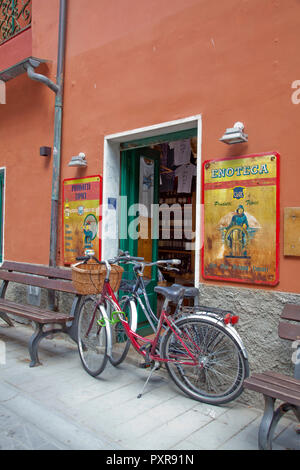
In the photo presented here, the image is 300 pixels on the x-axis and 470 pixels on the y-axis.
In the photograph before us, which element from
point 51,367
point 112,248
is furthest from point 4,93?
point 51,367

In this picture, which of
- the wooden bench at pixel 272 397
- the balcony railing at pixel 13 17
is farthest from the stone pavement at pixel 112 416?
the balcony railing at pixel 13 17

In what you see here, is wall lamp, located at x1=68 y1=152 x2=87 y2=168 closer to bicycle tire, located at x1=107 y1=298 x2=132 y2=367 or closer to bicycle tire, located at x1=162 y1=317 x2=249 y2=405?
bicycle tire, located at x1=107 y1=298 x2=132 y2=367

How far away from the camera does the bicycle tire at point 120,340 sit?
3.78 m

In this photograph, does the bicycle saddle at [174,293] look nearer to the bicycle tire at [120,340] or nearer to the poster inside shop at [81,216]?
the bicycle tire at [120,340]

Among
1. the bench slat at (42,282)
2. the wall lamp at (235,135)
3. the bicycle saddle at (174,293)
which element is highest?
the wall lamp at (235,135)

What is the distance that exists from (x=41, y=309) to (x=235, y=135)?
3029 millimetres

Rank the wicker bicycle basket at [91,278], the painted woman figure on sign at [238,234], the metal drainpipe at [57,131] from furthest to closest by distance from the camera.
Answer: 1. the metal drainpipe at [57,131]
2. the wicker bicycle basket at [91,278]
3. the painted woman figure on sign at [238,234]

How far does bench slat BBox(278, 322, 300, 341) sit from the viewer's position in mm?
2742

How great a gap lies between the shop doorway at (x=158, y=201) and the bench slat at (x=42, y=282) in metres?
0.78

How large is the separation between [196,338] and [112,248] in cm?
187

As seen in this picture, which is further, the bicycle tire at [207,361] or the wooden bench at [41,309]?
the wooden bench at [41,309]

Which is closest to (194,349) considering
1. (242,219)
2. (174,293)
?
(174,293)

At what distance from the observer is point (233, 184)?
340cm

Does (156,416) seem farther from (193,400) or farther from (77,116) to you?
(77,116)
